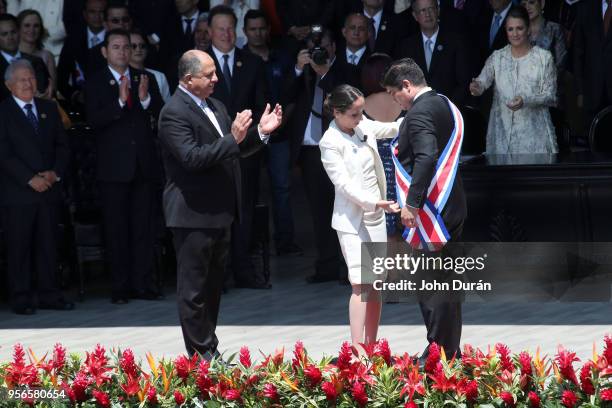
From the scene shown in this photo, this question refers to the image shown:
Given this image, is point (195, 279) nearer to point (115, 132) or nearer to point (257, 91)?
point (115, 132)

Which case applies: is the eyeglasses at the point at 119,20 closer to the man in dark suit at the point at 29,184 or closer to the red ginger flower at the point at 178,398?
the man in dark suit at the point at 29,184

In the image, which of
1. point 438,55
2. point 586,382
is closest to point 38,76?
point 438,55

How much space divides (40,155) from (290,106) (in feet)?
6.87

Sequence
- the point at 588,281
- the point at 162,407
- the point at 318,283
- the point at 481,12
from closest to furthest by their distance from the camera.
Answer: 1. the point at 162,407
2. the point at 588,281
3. the point at 318,283
4. the point at 481,12

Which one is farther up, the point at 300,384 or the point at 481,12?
the point at 481,12

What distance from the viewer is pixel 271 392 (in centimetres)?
673

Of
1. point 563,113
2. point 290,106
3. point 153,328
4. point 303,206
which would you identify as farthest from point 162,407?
point 303,206

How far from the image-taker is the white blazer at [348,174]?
28.4 feet

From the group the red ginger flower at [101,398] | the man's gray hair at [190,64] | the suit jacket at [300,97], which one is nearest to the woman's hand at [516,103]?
the suit jacket at [300,97]

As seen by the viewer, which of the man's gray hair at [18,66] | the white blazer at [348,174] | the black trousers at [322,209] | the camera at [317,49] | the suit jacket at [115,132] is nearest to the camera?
the white blazer at [348,174]

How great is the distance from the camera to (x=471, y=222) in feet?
38.6

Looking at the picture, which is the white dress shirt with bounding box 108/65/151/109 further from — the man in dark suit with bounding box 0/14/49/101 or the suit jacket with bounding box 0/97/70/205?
the man in dark suit with bounding box 0/14/49/101

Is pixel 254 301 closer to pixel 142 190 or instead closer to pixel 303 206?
pixel 142 190

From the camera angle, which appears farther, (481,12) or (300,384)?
(481,12)
